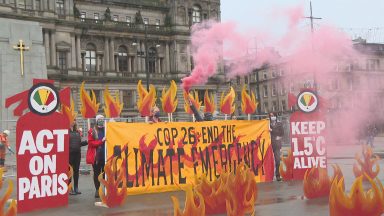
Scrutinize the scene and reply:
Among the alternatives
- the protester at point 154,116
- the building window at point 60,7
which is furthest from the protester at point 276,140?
the building window at point 60,7

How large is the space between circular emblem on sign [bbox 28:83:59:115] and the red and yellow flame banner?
152 cm

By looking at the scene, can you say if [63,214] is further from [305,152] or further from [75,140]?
[305,152]

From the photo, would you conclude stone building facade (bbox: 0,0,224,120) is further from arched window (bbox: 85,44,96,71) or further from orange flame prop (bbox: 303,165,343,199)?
orange flame prop (bbox: 303,165,343,199)

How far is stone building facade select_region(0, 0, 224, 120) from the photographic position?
5956 cm

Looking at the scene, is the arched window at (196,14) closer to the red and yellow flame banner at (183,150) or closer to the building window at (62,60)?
the building window at (62,60)

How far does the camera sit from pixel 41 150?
31.3 feet

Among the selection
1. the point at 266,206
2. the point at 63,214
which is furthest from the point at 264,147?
the point at 63,214

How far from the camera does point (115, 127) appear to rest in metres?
11.0

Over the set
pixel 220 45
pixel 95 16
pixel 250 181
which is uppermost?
pixel 95 16

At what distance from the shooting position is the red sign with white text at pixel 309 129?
11.8 m

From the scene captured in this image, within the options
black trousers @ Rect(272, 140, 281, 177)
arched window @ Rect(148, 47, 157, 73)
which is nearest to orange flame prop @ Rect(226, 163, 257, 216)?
black trousers @ Rect(272, 140, 281, 177)

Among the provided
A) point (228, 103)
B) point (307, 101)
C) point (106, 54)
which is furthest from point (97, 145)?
point (106, 54)

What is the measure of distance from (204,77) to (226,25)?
2556 millimetres

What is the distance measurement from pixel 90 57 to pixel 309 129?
5646 cm
